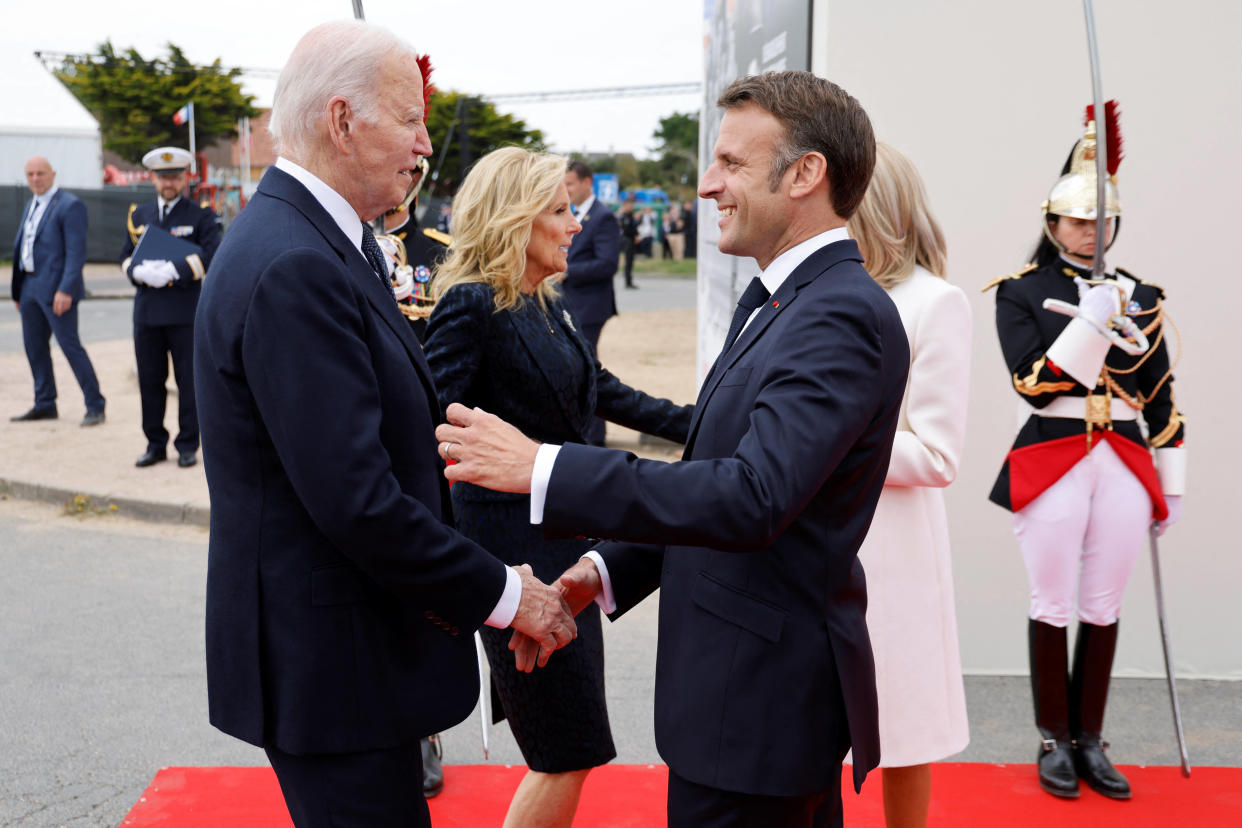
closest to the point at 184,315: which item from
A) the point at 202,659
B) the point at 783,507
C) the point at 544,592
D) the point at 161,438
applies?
the point at 161,438

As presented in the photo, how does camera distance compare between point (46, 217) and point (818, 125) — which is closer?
→ point (818, 125)

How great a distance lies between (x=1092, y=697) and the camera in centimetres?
376

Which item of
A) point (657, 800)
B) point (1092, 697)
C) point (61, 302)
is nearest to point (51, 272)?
point (61, 302)

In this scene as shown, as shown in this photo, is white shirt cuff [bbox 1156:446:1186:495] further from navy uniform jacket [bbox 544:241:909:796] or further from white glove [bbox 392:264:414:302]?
white glove [bbox 392:264:414:302]

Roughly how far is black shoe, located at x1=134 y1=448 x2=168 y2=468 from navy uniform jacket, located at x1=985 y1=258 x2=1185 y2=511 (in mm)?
6161

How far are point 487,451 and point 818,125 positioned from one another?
30.7 inches

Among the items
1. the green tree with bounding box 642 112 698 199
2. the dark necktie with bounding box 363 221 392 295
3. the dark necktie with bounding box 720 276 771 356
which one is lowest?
the dark necktie with bounding box 720 276 771 356

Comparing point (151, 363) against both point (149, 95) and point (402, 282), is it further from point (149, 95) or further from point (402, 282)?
point (149, 95)

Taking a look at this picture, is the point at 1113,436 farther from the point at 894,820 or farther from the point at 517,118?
the point at 517,118

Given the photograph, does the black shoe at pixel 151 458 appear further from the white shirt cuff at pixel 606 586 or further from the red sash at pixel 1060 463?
the white shirt cuff at pixel 606 586

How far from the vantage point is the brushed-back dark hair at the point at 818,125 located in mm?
1936

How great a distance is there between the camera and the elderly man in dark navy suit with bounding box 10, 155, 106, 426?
9156mm

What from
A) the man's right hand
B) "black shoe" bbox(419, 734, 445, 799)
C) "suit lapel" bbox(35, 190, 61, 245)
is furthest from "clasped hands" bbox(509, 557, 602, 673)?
"suit lapel" bbox(35, 190, 61, 245)

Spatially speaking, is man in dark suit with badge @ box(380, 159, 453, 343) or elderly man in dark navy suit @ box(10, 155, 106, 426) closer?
man in dark suit with badge @ box(380, 159, 453, 343)
